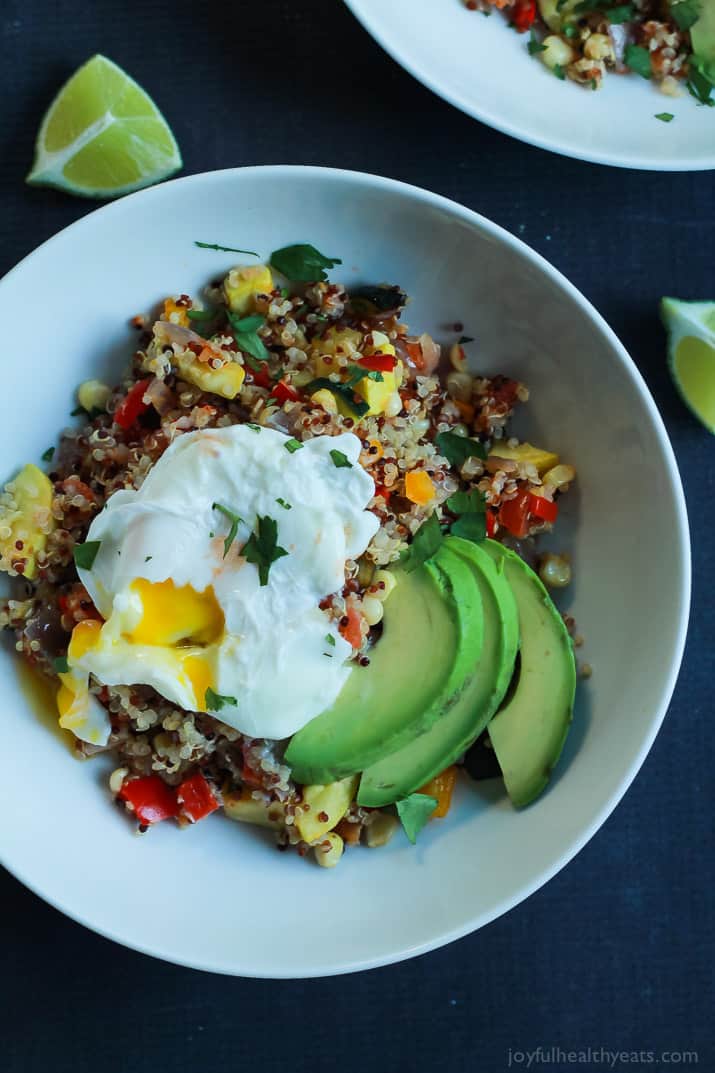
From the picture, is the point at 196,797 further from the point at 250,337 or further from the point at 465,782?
the point at 250,337

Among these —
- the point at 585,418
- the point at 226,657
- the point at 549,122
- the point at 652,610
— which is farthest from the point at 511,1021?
the point at 549,122

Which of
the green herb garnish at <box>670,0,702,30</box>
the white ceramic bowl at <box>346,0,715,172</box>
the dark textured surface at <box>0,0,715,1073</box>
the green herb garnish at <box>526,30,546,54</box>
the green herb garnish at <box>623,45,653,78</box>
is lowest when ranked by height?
the dark textured surface at <box>0,0,715,1073</box>

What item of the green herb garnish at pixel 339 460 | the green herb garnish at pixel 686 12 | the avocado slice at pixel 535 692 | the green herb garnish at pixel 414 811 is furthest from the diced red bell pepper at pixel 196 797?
the green herb garnish at pixel 686 12

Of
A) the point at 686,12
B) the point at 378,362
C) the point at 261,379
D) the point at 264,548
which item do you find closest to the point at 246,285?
the point at 261,379

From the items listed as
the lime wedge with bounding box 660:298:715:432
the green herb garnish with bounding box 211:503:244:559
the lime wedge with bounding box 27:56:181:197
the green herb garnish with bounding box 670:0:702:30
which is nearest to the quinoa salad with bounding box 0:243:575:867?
the green herb garnish with bounding box 211:503:244:559

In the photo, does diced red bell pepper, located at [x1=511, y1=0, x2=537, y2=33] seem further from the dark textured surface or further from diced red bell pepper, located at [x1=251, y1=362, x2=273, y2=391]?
diced red bell pepper, located at [x1=251, y1=362, x2=273, y2=391]

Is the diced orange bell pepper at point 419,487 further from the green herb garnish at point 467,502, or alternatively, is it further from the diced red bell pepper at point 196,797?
the diced red bell pepper at point 196,797

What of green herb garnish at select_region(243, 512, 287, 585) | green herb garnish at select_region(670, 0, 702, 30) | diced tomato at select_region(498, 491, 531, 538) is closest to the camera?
green herb garnish at select_region(243, 512, 287, 585)
